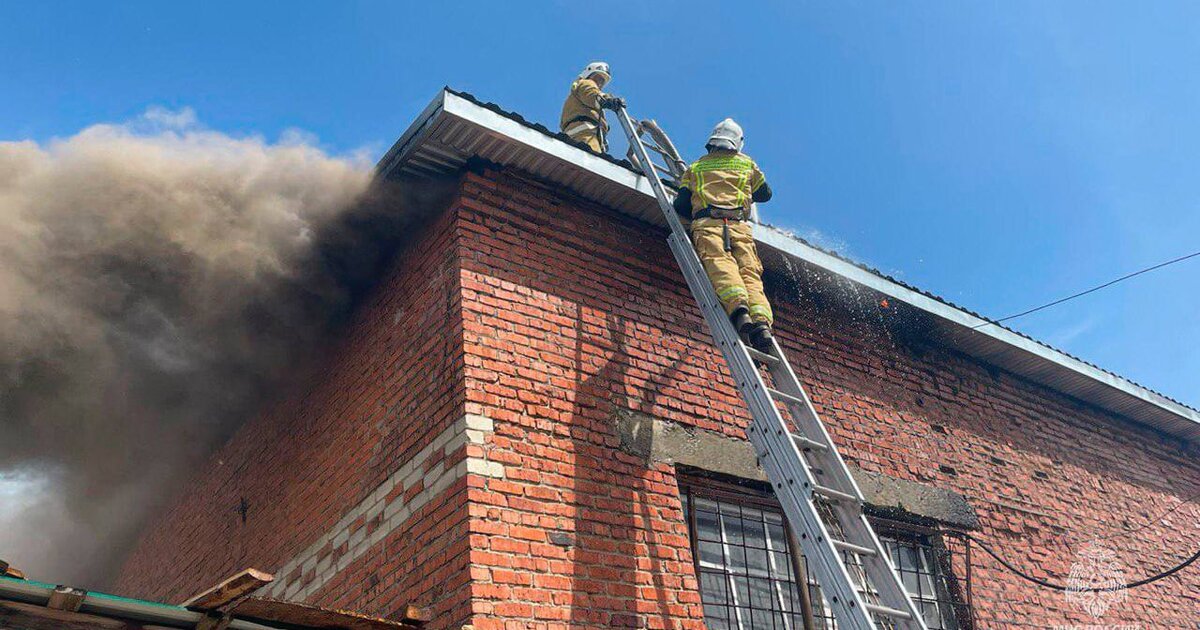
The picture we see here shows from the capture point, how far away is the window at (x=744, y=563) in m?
5.46

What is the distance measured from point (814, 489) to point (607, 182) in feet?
8.73

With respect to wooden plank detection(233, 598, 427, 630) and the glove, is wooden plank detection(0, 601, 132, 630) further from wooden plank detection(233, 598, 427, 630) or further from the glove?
the glove

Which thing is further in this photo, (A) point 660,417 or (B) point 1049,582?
(B) point 1049,582

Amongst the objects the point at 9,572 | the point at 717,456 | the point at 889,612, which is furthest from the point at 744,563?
the point at 9,572

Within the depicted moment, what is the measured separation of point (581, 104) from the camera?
29.8 feet

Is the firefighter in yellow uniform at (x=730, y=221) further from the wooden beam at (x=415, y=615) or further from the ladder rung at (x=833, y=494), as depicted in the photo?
the wooden beam at (x=415, y=615)

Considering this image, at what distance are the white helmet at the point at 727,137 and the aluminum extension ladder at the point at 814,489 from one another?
2.97ft

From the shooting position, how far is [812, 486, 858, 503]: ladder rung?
4.35 metres

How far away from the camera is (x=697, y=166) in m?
6.10

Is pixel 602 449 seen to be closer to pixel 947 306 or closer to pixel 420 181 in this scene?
pixel 420 181

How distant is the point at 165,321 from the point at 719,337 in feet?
12.5

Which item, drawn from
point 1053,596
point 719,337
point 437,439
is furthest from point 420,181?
point 1053,596

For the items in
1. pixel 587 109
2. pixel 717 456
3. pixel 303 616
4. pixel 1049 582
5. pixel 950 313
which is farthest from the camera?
pixel 587 109

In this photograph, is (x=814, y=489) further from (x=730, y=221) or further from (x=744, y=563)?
(x=730, y=221)
